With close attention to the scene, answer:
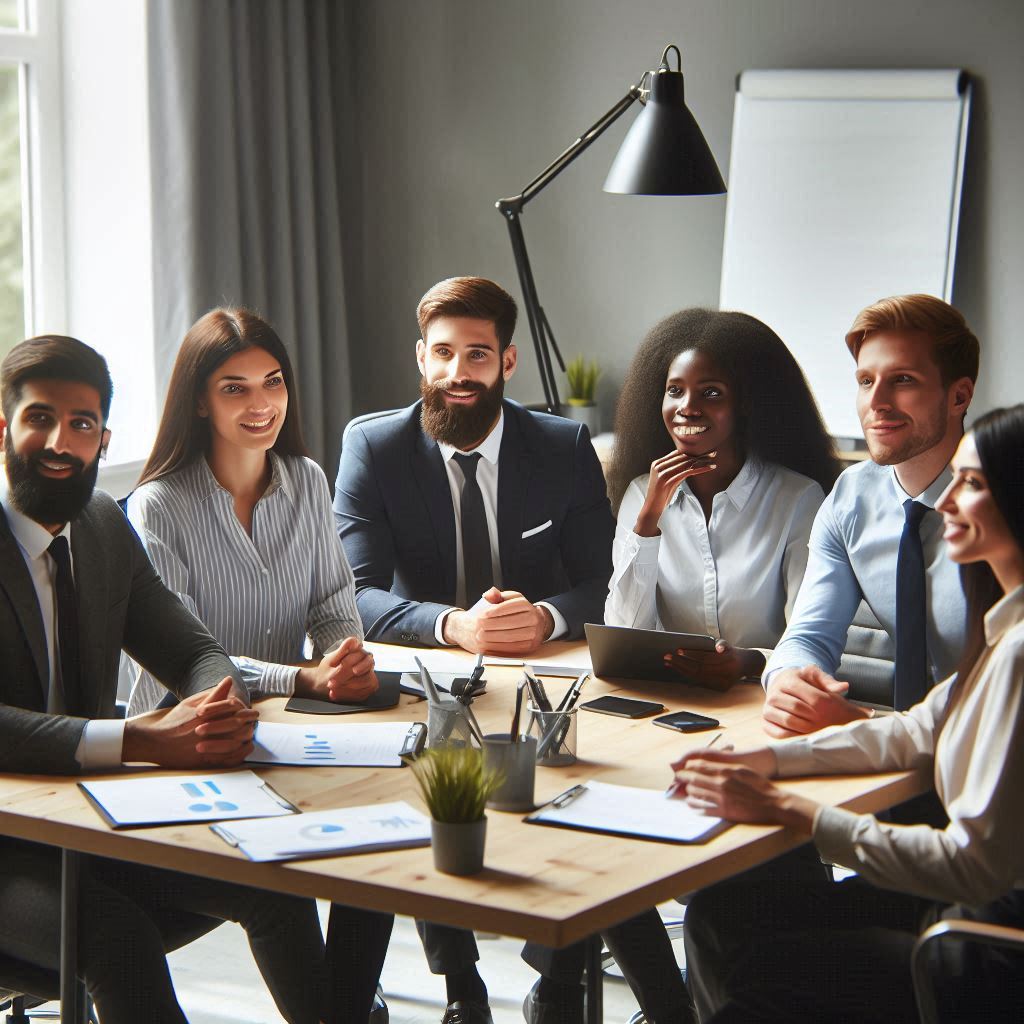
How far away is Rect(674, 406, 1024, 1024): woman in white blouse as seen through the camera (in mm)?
1688

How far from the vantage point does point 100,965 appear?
6.14ft

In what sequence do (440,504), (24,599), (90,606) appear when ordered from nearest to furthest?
(24,599) < (90,606) < (440,504)

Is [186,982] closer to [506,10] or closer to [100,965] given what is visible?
[100,965]

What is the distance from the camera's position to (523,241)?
4664 millimetres

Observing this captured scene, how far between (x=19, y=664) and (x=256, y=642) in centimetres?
67

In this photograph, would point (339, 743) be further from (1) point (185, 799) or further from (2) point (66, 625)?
(2) point (66, 625)

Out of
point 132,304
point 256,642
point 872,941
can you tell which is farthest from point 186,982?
point 132,304

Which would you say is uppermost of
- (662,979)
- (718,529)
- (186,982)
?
(718,529)

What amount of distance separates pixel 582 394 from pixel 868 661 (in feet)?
7.69

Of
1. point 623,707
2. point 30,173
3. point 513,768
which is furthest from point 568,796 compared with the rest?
point 30,173

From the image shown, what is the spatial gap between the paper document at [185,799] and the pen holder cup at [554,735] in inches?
15.0

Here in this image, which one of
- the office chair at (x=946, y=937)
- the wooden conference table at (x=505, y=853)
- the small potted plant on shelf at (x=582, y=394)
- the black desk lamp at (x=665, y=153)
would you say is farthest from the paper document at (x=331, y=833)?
the small potted plant on shelf at (x=582, y=394)

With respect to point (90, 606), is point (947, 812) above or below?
below

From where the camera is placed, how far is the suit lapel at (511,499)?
3.12 metres
